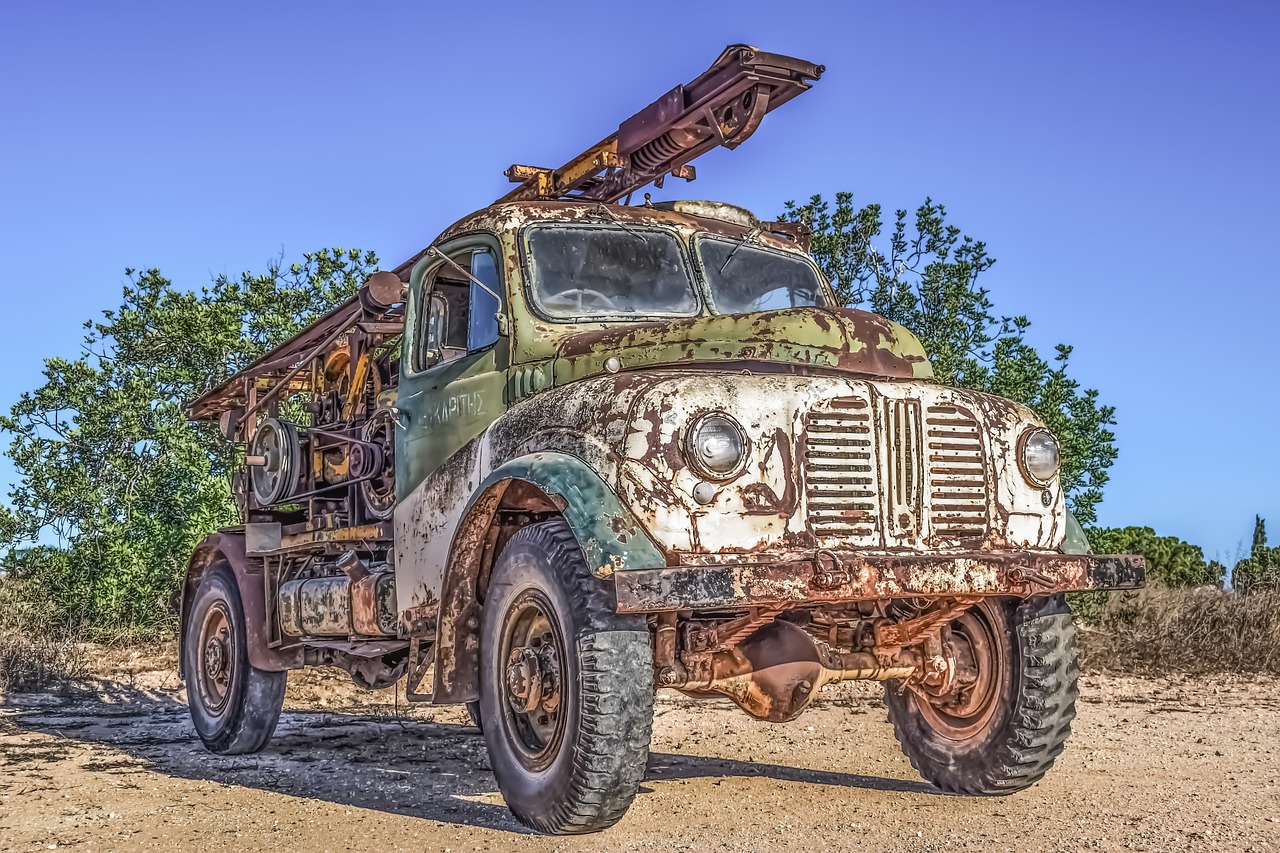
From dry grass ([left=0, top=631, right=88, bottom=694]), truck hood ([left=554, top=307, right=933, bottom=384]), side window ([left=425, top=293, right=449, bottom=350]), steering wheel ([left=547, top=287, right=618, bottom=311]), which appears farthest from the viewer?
dry grass ([left=0, top=631, right=88, bottom=694])

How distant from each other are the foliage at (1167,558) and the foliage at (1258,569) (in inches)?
26.4

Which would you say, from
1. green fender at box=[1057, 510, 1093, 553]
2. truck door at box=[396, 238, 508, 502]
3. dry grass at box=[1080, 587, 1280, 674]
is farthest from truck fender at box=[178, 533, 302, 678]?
dry grass at box=[1080, 587, 1280, 674]

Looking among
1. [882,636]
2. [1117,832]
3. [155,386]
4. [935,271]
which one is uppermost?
[935,271]

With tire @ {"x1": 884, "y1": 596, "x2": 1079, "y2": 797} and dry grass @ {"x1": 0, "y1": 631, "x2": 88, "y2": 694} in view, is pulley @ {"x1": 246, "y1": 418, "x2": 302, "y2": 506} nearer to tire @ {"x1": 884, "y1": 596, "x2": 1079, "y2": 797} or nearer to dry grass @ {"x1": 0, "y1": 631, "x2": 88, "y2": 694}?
tire @ {"x1": 884, "y1": 596, "x2": 1079, "y2": 797}

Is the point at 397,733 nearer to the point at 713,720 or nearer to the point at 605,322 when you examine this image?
the point at 713,720

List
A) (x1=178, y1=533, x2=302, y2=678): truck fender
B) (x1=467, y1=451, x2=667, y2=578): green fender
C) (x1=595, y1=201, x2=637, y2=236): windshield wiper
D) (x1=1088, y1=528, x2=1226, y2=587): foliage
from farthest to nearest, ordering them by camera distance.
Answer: (x1=1088, y1=528, x2=1226, y2=587): foliage, (x1=178, y1=533, x2=302, y2=678): truck fender, (x1=595, y1=201, x2=637, y2=236): windshield wiper, (x1=467, y1=451, x2=667, y2=578): green fender

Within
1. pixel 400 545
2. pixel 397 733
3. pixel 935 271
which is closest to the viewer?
pixel 400 545

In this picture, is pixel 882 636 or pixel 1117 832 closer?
pixel 1117 832

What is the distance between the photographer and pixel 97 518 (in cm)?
1562

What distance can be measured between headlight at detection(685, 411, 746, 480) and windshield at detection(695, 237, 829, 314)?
1.78 m

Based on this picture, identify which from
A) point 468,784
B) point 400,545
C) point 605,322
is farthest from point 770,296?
point 468,784

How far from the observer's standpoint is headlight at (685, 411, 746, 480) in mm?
5000

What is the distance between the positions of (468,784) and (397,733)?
2345 millimetres

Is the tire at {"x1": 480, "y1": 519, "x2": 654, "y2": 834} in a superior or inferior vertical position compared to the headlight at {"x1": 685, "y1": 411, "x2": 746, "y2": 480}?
inferior
